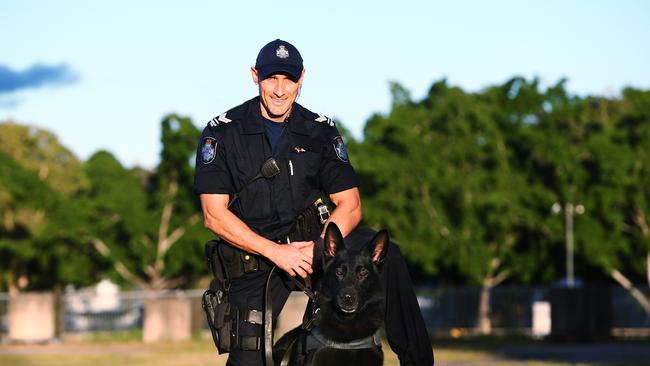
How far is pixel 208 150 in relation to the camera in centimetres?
705

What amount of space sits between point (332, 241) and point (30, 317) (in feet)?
110

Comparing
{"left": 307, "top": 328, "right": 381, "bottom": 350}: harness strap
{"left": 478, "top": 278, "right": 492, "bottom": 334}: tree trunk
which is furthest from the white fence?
{"left": 307, "top": 328, "right": 381, "bottom": 350}: harness strap

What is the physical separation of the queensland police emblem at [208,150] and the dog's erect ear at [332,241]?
83cm

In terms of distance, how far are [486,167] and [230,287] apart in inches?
2050

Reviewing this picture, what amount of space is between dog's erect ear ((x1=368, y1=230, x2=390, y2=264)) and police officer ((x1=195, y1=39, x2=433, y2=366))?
17cm

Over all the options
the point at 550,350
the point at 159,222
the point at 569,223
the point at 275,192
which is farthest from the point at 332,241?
the point at 159,222

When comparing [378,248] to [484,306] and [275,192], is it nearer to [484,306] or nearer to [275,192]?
[275,192]

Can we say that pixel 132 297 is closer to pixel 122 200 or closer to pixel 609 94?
pixel 122 200

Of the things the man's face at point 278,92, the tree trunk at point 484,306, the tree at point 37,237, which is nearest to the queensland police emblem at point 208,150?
the man's face at point 278,92

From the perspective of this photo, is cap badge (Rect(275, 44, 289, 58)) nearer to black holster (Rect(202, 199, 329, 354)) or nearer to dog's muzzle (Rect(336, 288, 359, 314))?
black holster (Rect(202, 199, 329, 354))

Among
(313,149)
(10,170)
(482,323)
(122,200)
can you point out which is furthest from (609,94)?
(313,149)

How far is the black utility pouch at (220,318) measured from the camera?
23.6 ft

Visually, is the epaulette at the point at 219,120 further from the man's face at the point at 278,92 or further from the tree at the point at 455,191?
the tree at the point at 455,191

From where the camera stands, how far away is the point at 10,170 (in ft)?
206
